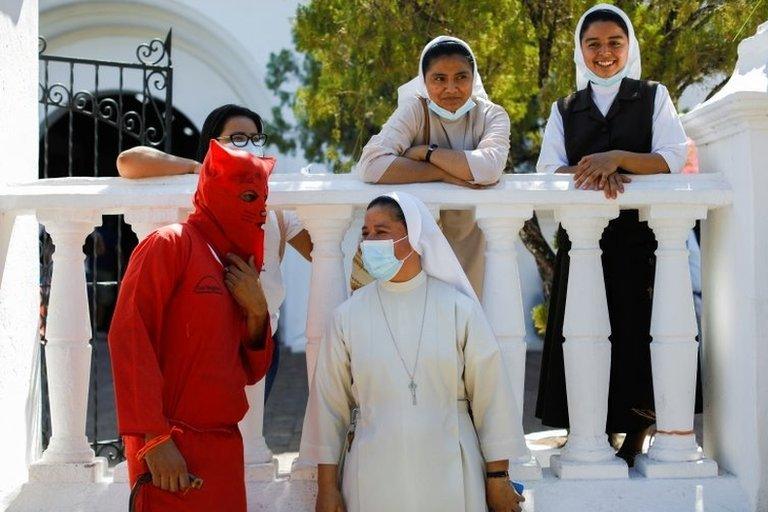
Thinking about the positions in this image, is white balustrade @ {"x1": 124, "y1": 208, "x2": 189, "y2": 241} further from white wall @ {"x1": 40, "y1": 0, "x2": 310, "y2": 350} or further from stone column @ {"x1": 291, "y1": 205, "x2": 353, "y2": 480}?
white wall @ {"x1": 40, "y1": 0, "x2": 310, "y2": 350}

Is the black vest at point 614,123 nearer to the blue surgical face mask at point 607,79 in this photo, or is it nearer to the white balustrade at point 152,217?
the blue surgical face mask at point 607,79

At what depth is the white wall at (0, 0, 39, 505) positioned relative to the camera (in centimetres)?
372

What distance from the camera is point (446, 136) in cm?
392

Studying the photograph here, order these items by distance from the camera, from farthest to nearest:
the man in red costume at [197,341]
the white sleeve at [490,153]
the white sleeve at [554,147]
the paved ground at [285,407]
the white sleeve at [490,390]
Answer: the paved ground at [285,407]
the white sleeve at [554,147]
the white sleeve at [490,153]
the white sleeve at [490,390]
the man in red costume at [197,341]

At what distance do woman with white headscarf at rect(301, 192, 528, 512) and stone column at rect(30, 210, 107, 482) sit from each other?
36.4 inches

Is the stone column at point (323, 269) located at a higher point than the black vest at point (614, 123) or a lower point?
lower

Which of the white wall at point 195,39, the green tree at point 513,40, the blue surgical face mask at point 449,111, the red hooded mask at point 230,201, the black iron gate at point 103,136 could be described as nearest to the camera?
the red hooded mask at point 230,201

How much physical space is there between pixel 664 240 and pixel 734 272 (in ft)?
0.88

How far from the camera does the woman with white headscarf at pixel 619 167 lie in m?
3.93

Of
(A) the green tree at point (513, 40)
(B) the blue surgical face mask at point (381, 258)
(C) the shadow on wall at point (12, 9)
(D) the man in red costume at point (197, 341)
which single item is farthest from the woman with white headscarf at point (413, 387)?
(A) the green tree at point (513, 40)

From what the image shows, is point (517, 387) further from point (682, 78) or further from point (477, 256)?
point (682, 78)

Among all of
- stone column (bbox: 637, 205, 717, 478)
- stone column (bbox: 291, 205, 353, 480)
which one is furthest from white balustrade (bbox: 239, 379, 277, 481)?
stone column (bbox: 637, 205, 717, 478)

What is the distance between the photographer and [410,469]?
313 centimetres

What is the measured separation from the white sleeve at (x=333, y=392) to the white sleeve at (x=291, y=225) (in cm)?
75
